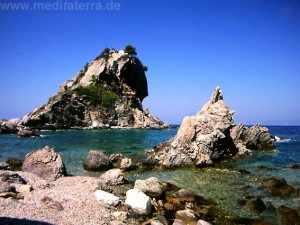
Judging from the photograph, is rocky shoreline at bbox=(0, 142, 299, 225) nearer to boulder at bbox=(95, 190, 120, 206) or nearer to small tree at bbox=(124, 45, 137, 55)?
boulder at bbox=(95, 190, 120, 206)

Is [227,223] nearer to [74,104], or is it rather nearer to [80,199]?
[80,199]

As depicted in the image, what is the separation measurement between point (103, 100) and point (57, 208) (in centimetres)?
11637

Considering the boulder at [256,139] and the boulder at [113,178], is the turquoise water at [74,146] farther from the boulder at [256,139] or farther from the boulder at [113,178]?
the boulder at [256,139]

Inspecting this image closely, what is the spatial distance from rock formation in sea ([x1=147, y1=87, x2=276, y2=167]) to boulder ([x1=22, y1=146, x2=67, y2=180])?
10516 mm

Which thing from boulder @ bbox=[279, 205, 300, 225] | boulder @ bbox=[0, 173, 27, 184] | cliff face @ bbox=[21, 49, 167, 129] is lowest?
boulder @ bbox=[279, 205, 300, 225]

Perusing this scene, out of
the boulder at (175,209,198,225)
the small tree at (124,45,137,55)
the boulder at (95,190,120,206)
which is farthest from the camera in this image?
the small tree at (124,45,137,55)

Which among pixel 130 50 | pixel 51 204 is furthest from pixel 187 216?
pixel 130 50

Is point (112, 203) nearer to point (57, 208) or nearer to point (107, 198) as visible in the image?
point (107, 198)

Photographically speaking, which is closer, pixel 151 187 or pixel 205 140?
pixel 151 187

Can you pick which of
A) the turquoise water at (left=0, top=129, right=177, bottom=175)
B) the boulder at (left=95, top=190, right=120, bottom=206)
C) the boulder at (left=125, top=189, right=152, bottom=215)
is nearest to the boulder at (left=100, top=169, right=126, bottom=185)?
the boulder at (left=95, top=190, right=120, bottom=206)

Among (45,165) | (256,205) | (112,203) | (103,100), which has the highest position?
(103,100)

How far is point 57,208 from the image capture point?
1442cm

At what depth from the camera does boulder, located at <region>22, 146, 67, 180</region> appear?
22.8 meters

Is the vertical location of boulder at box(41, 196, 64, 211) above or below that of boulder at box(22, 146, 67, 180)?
below
